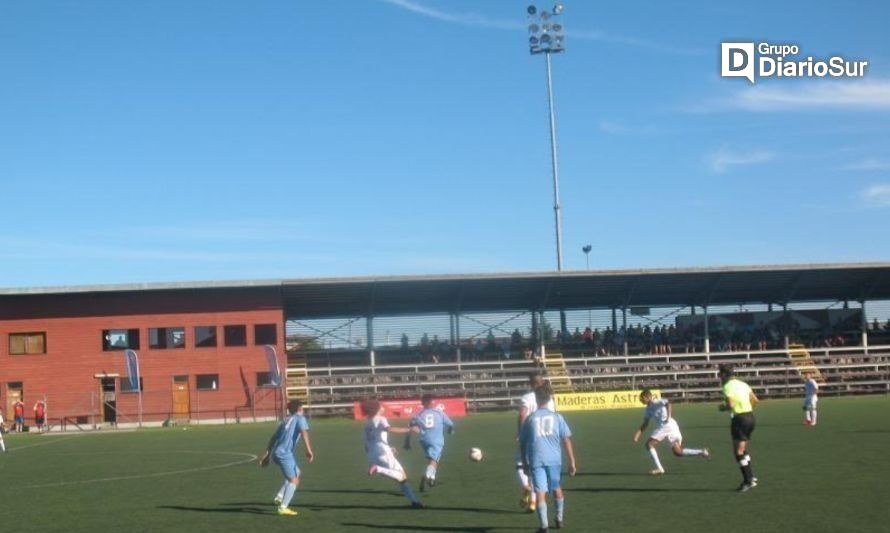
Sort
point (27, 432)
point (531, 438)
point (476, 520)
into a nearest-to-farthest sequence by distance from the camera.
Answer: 1. point (531, 438)
2. point (476, 520)
3. point (27, 432)

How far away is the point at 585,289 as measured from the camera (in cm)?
5919

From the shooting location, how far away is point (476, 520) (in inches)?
600

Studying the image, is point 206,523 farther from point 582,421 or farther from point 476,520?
point 582,421

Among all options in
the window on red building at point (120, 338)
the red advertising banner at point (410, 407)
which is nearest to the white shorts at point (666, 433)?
the red advertising banner at point (410, 407)

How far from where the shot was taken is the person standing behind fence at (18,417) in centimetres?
5231

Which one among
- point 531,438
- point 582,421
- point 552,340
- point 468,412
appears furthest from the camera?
point 552,340

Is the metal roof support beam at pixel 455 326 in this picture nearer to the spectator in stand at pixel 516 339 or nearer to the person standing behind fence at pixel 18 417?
the spectator in stand at pixel 516 339

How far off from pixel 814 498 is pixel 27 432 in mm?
43669

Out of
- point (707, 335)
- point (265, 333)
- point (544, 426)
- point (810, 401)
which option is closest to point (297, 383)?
point (265, 333)

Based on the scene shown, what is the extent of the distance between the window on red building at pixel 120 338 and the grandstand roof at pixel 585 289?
25.9 feet

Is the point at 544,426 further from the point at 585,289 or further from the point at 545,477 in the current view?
the point at 585,289

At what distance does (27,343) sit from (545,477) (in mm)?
47365

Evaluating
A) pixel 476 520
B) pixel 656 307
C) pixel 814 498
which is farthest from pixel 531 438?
pixel 656 307

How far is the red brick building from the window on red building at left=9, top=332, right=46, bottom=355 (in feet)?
0.16
